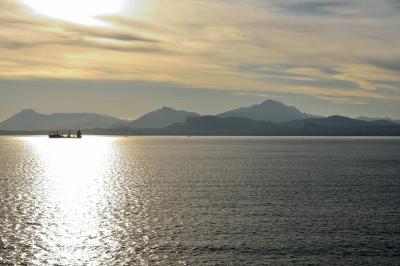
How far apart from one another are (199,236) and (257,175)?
8209 cm

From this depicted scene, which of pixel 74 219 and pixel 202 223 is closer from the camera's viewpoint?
pixel 202 223

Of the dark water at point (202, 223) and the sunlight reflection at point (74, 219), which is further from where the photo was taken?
the sunlight reflection at point (74, 219)

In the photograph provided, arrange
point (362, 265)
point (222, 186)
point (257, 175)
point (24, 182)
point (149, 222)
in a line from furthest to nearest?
point (257, 175) < point (24, 182) < point (222, 186) < point (149, 222) < point (362, 265)

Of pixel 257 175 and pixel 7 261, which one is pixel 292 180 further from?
pixel 7 261

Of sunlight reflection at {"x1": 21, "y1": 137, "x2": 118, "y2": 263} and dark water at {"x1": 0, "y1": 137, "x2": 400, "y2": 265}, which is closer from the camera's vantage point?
dark water at {"x1": 0, "y1": 137, "x2": 400, "y2": 265}

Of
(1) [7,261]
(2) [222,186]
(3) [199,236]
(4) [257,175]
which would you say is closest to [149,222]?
(3) [199,236]

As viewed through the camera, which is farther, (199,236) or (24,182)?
(24,182)

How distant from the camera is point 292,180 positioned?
420 feet

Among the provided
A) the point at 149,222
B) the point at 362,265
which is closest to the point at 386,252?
the point at 362,265

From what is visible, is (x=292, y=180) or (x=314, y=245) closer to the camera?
(x=314, y=245)

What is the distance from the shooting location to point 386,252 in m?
53.7

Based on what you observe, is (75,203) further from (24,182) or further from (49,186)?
(24,182)

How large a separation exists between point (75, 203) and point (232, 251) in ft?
151

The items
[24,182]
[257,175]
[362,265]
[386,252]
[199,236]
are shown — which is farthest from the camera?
[257,175]
